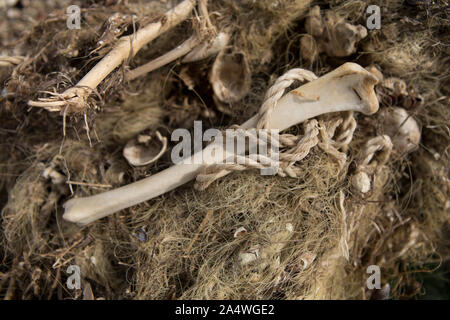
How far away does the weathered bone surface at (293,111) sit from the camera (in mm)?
1190

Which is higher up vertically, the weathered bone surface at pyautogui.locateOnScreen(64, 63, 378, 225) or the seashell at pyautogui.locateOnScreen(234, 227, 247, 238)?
the weathered bone surface at pyautogui.locateOnScreen(64, 63, 378, 225)

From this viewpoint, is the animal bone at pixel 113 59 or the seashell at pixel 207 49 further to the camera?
the seashell at pixel 207 49

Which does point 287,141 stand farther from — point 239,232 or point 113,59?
point 113,59

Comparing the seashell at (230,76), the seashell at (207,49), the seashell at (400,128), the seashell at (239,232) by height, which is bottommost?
the seashell at (239,232)

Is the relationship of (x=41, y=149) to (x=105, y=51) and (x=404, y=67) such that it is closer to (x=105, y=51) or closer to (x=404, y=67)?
(x=105, y=51)

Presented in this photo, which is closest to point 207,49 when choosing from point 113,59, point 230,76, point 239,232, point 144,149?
point 230,76

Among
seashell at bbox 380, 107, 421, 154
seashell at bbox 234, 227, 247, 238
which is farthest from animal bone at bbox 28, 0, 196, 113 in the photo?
seashell at bbox 380, 107, 421, 154

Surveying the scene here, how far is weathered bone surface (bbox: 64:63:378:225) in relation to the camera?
1190 millimetres

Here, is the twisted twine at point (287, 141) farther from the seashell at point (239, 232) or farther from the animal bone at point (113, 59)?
the animal bone at point (113, 59)

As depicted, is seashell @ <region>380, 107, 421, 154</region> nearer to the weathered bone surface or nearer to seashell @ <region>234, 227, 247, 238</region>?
the weathered bone surface

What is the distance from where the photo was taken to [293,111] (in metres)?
1.22

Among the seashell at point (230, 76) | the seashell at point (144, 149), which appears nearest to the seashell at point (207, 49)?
the seashell at point (230, 76)

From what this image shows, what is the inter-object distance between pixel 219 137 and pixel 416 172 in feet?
2.81

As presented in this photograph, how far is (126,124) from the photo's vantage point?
1.49 metres
